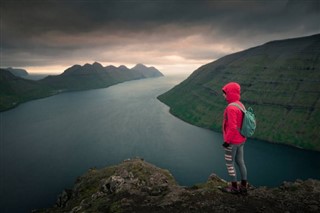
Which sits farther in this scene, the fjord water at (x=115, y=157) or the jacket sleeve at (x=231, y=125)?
the fjord water at (x=115, y=157)

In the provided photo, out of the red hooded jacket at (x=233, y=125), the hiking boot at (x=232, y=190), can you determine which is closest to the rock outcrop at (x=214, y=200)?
the hiking boot at (x=232, y=190)

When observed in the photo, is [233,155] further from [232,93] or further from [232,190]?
[232,93]

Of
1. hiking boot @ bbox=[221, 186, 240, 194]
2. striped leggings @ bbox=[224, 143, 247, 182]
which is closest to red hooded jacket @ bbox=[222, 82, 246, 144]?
striped leggings @ bbox=[224, 143, 247, 182]

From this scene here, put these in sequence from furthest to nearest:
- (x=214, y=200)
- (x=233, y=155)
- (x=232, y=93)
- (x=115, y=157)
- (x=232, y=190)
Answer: (x=115, y=157) < (x=214, y=200) < (x=232, y=190) < (x=232, y=93) < (x=233, y=155)

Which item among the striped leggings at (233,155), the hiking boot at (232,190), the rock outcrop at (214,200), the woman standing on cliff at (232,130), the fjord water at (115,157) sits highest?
the woman standing on cliff at (232,130)

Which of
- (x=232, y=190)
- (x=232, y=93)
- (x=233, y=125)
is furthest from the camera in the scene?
(x=232, y=190)

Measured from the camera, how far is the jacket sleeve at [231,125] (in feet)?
44.9

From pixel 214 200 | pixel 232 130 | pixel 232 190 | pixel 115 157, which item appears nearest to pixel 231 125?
pixel 232 130

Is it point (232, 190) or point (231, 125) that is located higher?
point (231, 125)

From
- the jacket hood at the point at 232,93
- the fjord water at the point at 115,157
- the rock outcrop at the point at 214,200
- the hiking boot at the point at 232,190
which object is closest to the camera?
the jacket hood at the point at 232,93

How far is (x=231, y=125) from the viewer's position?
13.7 metres

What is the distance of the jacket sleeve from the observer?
13680 millimetres

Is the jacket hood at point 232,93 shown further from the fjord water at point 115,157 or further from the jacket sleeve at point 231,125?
the fjord water at point 115,157

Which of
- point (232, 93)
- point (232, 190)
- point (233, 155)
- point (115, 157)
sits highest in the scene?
point (232, 93)
